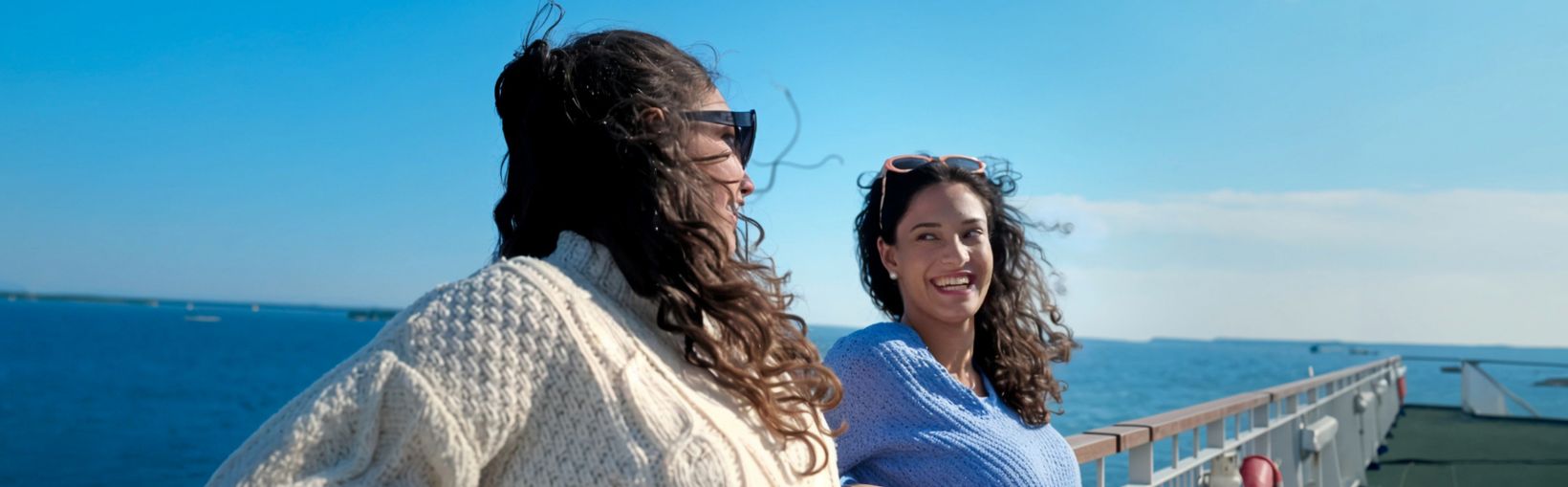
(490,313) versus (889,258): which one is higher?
(889,258)

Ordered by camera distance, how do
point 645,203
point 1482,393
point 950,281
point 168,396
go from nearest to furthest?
point 645,203
point 950,281
point 1482,393
point 168,396

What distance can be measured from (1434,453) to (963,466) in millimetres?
9873

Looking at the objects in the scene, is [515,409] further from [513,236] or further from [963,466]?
[963,466]

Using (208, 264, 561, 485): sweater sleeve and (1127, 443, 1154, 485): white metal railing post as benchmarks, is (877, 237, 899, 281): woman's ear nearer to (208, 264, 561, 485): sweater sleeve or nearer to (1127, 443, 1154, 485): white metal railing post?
(1127, 443, 1154, 485): white metal railing post

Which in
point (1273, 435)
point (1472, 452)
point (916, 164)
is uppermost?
point (916, 164)

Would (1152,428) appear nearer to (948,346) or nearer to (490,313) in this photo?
(948,346)

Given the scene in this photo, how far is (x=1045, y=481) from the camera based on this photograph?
204 cm

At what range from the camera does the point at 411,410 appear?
780 millimetres

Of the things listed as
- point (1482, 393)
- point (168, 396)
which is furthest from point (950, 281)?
point (168, 396)

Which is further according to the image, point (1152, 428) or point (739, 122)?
point (1152, 428)

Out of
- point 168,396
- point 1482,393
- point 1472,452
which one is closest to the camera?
point 1472,452

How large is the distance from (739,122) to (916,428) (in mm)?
1019

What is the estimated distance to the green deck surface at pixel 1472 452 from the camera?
8477 millimetres

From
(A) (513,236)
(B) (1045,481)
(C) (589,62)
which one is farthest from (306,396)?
(B) (1045,481)
